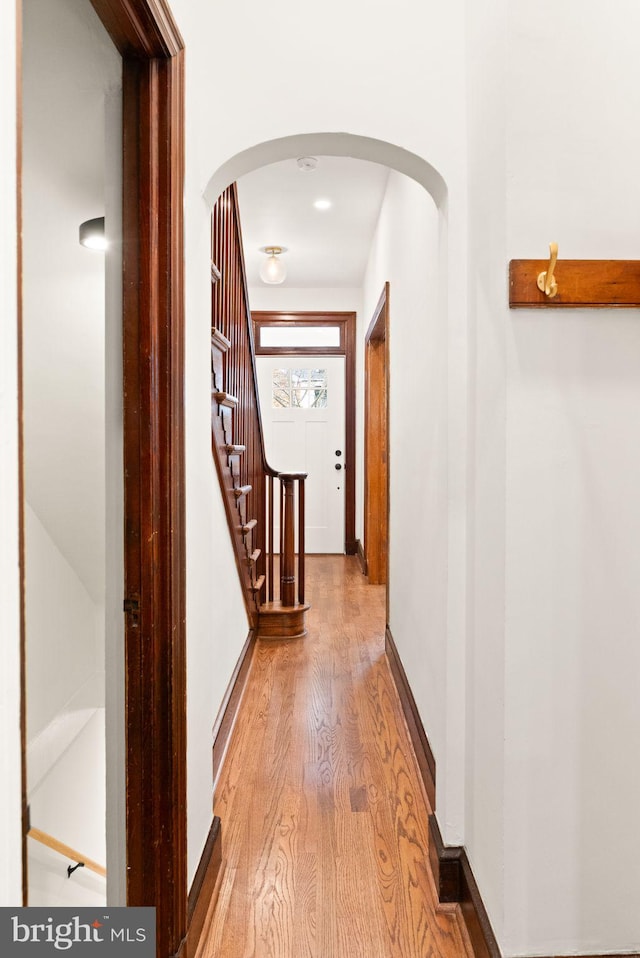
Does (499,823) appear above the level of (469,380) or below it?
below

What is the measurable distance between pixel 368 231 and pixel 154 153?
3625mm

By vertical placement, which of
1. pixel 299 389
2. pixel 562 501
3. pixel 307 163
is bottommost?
pixel 562 501

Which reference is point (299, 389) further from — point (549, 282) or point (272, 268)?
point (549, 282)

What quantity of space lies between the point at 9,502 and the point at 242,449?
7.35ft

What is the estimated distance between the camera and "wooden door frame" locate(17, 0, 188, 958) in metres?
1.32

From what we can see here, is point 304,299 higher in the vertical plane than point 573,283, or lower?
higher

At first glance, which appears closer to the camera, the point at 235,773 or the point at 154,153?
the point at 154,153

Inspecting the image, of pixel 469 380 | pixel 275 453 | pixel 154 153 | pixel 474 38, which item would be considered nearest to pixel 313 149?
pixel 474 38

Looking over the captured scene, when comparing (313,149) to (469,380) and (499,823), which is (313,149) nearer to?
(469,380)

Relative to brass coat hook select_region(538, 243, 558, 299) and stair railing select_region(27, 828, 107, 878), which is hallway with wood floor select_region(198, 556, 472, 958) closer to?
stair railing select_region(27, 828, 107, 878)

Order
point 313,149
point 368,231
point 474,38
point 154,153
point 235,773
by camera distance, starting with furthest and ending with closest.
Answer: point 368,231 < point 235,773 < point 313,149 < point 474,38 < point 154,153

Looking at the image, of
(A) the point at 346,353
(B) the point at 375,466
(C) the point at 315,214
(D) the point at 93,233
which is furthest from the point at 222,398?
(A) the point at 346,353

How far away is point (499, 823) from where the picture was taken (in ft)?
4.42

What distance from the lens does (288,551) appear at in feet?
12.7
